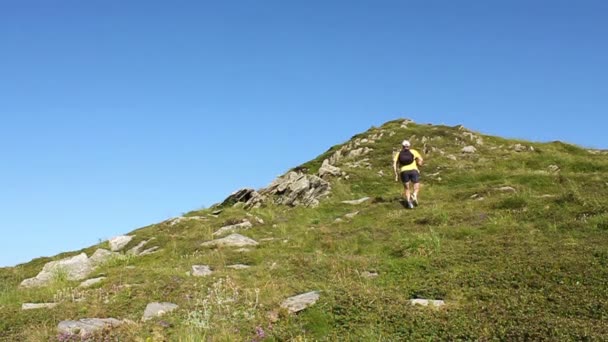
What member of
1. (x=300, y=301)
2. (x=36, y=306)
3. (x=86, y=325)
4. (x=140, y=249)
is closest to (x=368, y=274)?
(x=300, y=301)

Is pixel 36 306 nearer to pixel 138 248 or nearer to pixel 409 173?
pixel 138 248

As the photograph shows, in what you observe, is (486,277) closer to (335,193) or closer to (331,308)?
(331,308)

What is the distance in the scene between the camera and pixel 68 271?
1872 centimetres

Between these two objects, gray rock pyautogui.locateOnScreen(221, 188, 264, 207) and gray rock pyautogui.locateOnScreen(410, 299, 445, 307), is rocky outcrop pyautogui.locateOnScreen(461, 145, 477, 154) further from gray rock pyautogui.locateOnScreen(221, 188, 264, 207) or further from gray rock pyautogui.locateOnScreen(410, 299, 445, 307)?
gray rock pyautogui.locateOnScreen(410, 299, 445, 307)

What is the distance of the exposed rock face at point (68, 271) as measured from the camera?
17656 millimetres

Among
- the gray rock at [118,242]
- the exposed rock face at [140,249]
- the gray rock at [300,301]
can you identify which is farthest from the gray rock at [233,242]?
the gray rock at [300,301]

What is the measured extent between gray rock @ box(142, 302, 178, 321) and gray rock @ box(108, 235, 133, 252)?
1460 centimetres

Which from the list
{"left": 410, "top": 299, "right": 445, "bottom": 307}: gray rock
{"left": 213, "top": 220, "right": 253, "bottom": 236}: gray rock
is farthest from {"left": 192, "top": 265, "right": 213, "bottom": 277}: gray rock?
{"left": 213, "top": 220, "right": 253, "bottom": 236}: gray rock

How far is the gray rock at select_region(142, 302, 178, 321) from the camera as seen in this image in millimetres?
11141

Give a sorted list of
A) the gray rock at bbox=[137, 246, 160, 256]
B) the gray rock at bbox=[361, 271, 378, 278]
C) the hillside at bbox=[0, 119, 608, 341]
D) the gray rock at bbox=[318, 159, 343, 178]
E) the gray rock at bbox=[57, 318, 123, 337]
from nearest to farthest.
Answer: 1. the hillside at bbox=[0, 119, 608, 341]
2. the gray rock at bbox=[57, 318, 123, 337]
3. the gray rock at bbox=[361, 271, 378, 278]
4. the gray rock at bbox=[137, 246, 160, 256]
5. the gray rock at bbox=[318, 159, 343, 178]

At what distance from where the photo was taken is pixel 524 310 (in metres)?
10.2

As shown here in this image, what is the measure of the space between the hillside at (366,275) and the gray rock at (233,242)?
614 millimetres

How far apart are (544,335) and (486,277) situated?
330cm

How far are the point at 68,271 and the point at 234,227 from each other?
23.6ft
